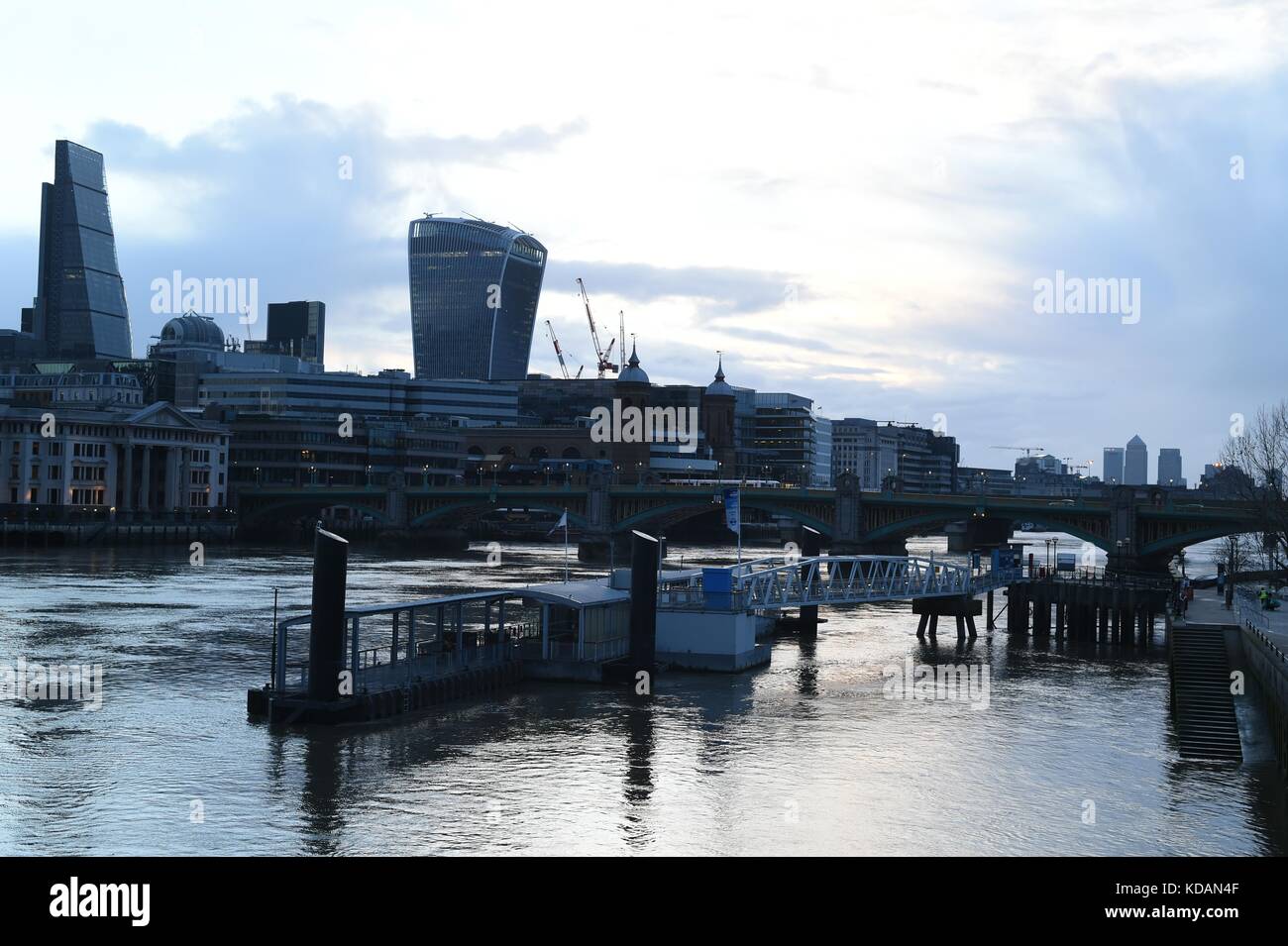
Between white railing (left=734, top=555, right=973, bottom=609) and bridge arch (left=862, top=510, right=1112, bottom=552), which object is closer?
white railing (left=734, top=555, right=973, bottom=609)

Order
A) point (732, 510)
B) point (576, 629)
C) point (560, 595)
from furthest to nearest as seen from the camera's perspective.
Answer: point (732, 510) → point (576, 629) → point (560, 595)

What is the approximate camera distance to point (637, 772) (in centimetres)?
3928

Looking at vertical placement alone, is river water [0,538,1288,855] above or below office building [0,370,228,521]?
below

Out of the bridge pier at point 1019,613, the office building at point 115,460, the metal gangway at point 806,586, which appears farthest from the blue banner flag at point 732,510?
the office building at point 115,460

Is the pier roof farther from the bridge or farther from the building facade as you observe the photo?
the building facade

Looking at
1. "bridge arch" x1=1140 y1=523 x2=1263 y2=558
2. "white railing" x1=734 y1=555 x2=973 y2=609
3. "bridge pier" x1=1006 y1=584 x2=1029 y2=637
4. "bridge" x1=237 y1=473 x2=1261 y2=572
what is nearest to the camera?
A: "white railing" x1=734 y1=555 x2=973 y2=609

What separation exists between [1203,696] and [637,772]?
77.3 feet

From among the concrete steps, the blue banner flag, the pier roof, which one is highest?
the blue banner flag

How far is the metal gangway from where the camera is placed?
199ft

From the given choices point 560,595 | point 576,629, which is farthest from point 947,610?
point 560,595

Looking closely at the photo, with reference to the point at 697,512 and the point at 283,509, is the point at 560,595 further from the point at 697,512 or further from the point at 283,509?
the point at 283,509

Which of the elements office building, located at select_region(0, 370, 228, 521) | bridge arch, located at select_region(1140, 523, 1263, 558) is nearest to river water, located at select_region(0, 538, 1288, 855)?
bridge arch, located at select_region(1140, 523, 1263, 558)

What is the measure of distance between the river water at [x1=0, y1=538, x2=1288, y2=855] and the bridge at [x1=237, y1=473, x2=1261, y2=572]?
50.9 meters

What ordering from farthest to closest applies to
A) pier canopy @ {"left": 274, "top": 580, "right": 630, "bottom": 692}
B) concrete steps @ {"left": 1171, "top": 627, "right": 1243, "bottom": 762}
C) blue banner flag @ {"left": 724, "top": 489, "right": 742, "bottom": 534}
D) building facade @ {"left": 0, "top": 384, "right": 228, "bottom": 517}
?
1. building facade @ {"left": 0, "top": 384, "right": 228, "bottom": 517}
2. blue banner flag @ {"left": 724, "top": 489, "right": 742, "bottom": 534}
3. pier canopy @ {"left": 274, "top": 580, "right": 630, "bottom": 692}
4. concrete steps @ {"left": 1171, "top": 627, "right": 1243, "bottom": 762}
